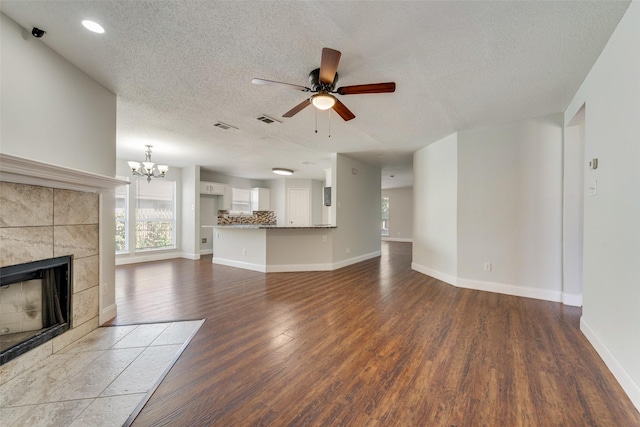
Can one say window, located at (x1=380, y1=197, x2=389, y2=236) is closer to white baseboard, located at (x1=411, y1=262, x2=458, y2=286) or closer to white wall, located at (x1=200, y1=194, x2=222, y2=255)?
white baseboard, located at (x1=411, y1=262, x2=458, y2=286)

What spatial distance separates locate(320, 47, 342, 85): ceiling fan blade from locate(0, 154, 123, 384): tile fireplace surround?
219cm

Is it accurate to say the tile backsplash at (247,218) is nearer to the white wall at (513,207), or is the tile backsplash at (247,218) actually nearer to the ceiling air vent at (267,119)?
the ceiling air vent at (267,119)

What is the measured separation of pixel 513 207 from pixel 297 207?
6.75m

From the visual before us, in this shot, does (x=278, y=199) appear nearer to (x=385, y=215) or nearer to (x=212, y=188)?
(x=212, y=188)

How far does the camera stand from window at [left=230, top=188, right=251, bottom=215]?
861cm

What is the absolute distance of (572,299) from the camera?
3.29 m

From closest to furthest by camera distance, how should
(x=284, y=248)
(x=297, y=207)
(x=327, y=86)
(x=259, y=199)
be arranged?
(x=327, y=86), (x=284, y=248), (x=259, y=199), (x=297, y=207)

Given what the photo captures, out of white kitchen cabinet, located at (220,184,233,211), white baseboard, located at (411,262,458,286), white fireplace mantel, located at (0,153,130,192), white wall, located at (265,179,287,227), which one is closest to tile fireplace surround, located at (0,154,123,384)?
white fireplace mantel, located at (0,153,130,192)

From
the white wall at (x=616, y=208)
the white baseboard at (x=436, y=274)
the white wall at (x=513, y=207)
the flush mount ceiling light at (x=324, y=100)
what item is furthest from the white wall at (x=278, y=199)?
the white wall at (x=616, y=208)

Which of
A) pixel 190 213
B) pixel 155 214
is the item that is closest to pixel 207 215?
pixel 190 213

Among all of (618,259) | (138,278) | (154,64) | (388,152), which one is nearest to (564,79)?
(618,259)

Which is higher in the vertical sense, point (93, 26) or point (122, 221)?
point (93, 26)

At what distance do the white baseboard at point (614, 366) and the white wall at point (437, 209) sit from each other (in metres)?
1.86

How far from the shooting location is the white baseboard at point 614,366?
1.59 meters
